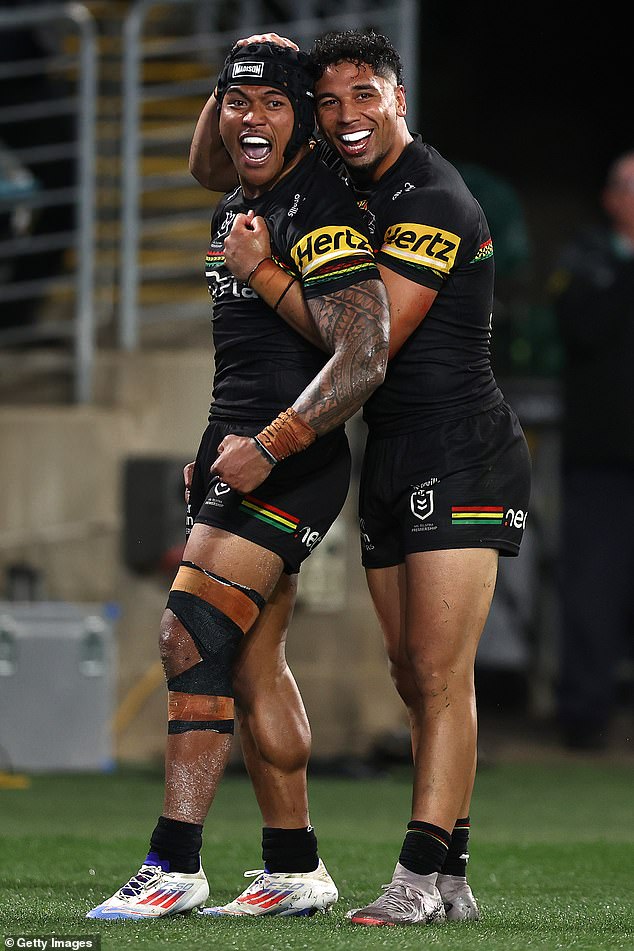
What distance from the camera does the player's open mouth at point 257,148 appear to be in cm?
390

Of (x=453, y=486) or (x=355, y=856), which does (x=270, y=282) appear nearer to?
(x=453, y=486)

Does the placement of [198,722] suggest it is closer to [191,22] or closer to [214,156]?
[214,156]

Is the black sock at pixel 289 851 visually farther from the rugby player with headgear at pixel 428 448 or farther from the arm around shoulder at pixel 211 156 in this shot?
the arm around shoulder at pixel 211 156

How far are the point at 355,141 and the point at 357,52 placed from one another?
208mm

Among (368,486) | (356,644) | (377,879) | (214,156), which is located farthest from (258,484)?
(356,644)

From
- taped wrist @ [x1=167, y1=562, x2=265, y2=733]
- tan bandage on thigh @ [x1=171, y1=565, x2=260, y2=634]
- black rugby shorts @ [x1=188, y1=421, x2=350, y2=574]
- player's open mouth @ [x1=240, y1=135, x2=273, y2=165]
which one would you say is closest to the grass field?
taped wrist @ [x1=167, y1=562, x2=265, y2=733]

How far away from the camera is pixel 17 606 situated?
804 centimetres

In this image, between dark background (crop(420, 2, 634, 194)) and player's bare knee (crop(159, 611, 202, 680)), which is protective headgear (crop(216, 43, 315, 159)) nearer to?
player's bare knee (crop(159, 611, 202, 680))

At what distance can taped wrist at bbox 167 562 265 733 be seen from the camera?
3773 millimetres

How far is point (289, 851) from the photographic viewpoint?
3971mm

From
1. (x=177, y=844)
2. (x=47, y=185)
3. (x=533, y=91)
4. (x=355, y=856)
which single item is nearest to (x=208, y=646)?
(x=177, y=844)

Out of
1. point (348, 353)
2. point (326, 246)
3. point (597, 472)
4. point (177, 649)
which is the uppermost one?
point (326, 246)

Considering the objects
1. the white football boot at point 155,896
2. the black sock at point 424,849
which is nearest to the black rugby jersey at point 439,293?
the black sock at point 424,849

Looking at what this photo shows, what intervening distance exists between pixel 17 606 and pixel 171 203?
110 inches
